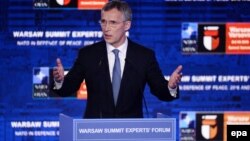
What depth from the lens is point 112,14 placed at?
3.94 metres

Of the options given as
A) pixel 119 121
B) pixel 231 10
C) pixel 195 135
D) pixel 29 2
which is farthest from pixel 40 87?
pixel 119 121

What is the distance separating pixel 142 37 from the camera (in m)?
5.83

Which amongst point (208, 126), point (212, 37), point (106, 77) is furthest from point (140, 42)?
point (106, 77)

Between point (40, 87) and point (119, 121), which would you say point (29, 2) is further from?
point (119, 121)

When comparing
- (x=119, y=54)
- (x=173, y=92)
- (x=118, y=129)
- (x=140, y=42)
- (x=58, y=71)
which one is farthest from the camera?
(x=140, y=42)

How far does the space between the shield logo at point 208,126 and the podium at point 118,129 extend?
2.93m

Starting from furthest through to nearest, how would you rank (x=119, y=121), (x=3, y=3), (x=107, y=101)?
(x=3, y=3), (x=107, y=101), (x=119, y=121)

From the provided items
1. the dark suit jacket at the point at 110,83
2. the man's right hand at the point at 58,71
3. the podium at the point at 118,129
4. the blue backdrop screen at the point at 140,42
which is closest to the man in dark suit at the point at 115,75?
the dark suit jacket at the point at 110,83

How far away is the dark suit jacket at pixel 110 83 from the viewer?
382 cm

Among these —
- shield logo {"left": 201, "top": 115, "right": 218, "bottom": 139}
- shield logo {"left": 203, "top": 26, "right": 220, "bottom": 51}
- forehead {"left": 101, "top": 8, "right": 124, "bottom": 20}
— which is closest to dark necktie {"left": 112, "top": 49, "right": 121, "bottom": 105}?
forehead {"left": 101, "top": 8, "right": 124, "bottom": 20}

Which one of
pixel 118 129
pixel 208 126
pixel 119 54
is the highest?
pixel 119 54

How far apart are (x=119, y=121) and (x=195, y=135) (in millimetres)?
2993

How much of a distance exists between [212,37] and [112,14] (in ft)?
6.81

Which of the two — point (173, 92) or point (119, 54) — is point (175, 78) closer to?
point (173, 92)
